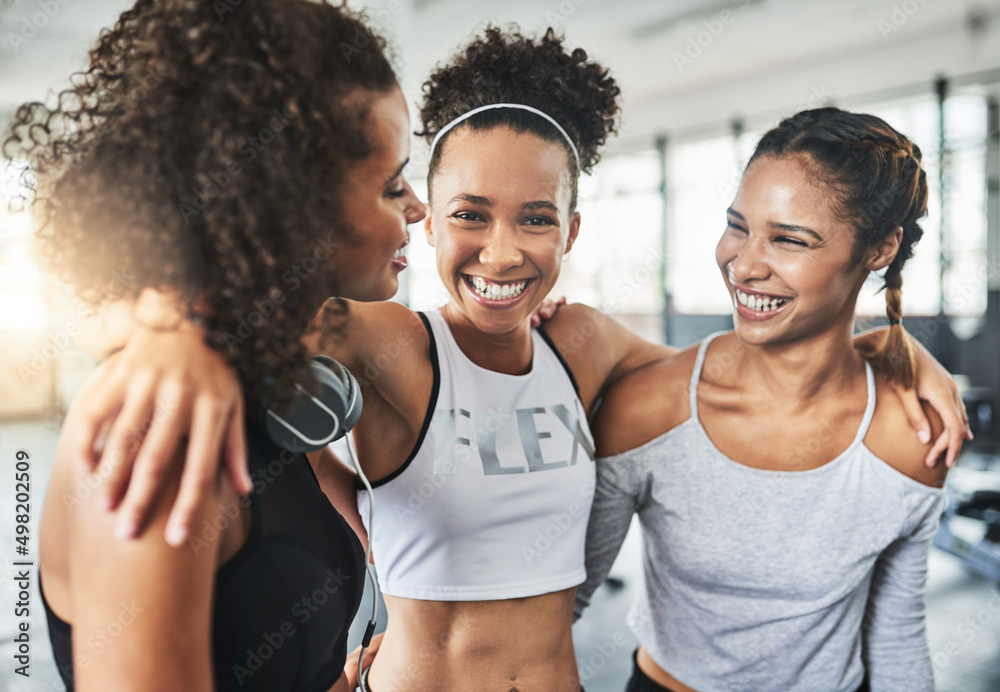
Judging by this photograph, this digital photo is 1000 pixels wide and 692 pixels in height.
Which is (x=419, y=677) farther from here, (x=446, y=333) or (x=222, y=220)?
(x=222, y=220)

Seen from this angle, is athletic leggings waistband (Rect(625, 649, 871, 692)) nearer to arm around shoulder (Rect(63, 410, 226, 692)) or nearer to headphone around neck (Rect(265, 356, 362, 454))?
headphone around neck (Rect(265, 356, 362, 454))

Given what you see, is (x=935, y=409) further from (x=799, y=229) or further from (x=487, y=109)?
(x=487, y=109)

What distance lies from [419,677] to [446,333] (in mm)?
618

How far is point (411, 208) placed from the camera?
0.90m

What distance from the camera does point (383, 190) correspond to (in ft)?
2.60

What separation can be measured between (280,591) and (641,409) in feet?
2.92

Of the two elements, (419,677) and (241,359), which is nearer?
(241,359)

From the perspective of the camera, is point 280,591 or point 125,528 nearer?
point 125,528

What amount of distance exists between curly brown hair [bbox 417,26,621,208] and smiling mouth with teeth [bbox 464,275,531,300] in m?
0.23

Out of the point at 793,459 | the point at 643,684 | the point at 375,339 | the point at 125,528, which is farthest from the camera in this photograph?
the point at 643,684

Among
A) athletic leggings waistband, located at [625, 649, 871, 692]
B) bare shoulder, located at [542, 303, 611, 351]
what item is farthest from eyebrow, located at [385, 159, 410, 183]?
athletic leggings waistband, located at [625, 649, 871, 692]

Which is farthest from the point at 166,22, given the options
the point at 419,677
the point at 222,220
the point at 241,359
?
the point at 419,677

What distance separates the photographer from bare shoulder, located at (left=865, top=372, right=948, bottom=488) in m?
1.33

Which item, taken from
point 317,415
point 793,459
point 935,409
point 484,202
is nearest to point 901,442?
point 935,409
